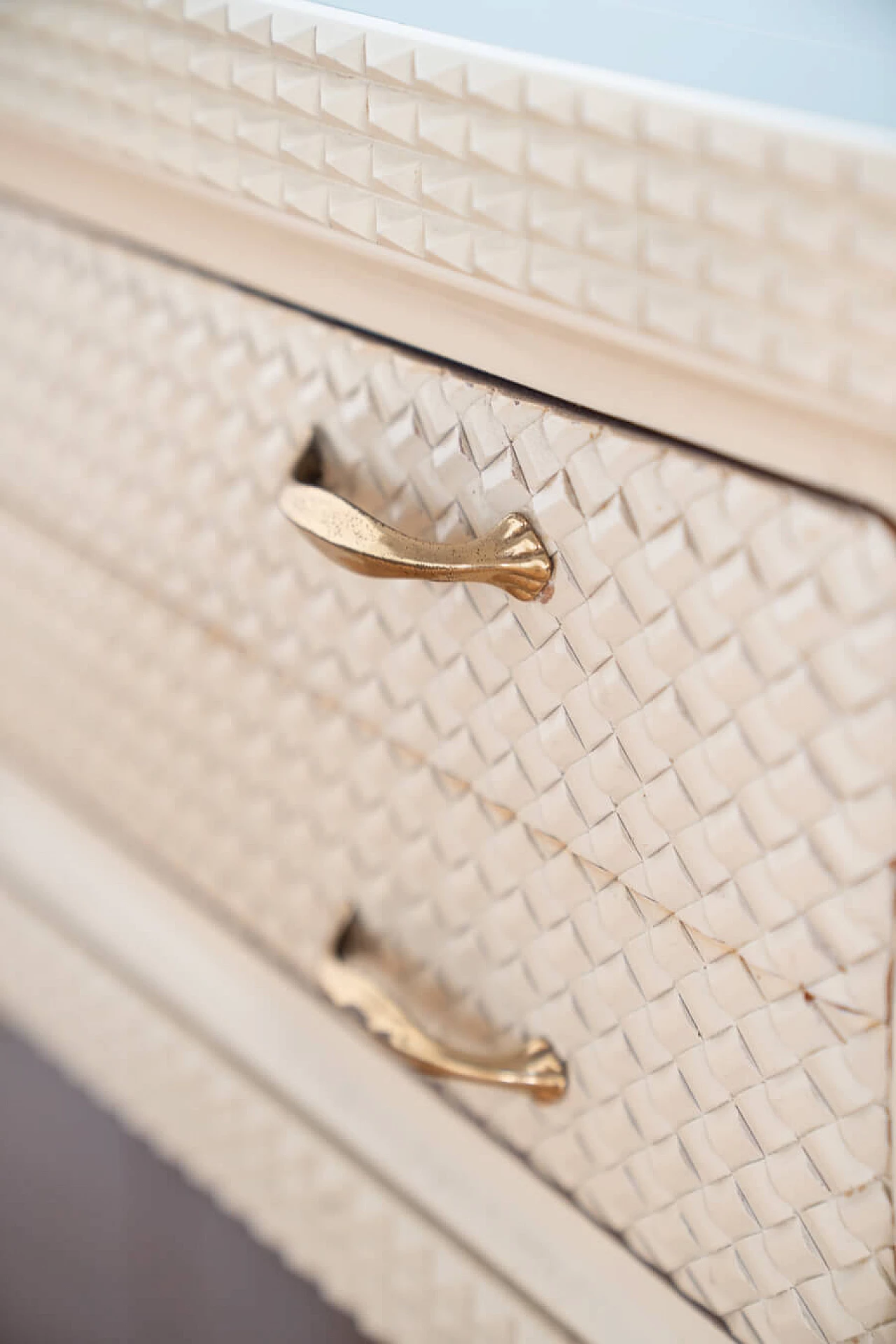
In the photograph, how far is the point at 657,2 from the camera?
269 mm

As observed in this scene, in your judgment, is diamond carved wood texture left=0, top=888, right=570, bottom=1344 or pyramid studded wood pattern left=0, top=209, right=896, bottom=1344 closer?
pyramid studded wood pattern left=0, top=209, right=896, bottom=1344

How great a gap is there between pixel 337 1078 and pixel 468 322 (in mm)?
332

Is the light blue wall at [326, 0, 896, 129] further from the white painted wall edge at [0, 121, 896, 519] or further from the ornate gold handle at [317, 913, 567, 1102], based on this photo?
the ornate gold handle at [317, 913, 567, 1102]

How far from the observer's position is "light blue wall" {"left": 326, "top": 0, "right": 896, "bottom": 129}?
0.73 feet

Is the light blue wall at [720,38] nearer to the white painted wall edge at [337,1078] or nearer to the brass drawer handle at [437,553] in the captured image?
the brass drawer handle at [437,553]

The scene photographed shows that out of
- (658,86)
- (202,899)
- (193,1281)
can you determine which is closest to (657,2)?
(658,86)

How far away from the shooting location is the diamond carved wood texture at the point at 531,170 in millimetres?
188

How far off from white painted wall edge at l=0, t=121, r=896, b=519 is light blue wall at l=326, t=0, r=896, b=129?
0.18ft

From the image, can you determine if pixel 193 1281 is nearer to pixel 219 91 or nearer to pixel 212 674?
pixel 212 674

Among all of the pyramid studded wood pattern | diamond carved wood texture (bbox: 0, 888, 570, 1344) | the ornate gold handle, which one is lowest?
diamond carved wood texture (bbox: 0, 888, 570, 1344)

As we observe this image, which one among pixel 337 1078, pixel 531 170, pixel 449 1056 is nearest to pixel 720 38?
pixel 531 170

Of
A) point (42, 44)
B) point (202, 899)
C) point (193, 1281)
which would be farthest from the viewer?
point (193, 1281)

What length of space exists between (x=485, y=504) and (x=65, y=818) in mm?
355

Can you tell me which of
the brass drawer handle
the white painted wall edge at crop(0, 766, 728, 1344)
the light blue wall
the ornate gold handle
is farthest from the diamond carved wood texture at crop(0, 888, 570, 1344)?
the light blue wall
